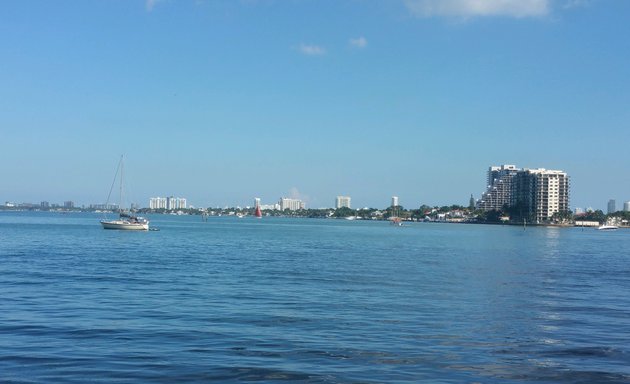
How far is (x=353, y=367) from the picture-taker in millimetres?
15070

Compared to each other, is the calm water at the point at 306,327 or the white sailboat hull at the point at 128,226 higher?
the white sailboat hull at the point at 128,226

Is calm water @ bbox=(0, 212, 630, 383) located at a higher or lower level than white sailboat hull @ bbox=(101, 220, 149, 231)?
lower

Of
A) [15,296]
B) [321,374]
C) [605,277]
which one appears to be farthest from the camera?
[605,277]

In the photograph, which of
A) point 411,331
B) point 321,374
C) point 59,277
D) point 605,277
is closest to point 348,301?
point 411,331

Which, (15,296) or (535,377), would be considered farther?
(15,296)

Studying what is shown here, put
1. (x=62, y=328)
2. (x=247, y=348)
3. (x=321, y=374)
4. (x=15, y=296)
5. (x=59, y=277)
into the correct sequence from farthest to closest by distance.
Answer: (x=59, y=277) → (x=15, y=296) → (x=62, y=328) → (x=247, y=348) → (x=321, y=374)

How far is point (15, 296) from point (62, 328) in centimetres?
818

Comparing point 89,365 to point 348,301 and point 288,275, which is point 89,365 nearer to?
point 348,301

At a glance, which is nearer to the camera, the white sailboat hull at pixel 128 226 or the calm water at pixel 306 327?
the calm water at pixel 306 327

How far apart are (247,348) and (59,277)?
20.7 metres

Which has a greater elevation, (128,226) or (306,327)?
(128,226)

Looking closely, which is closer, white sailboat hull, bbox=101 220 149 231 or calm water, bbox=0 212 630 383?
calm water, bbox=0 212 630 383

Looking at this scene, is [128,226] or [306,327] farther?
[128,226]

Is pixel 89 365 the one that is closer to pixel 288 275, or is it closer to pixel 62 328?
pixel 62 328
